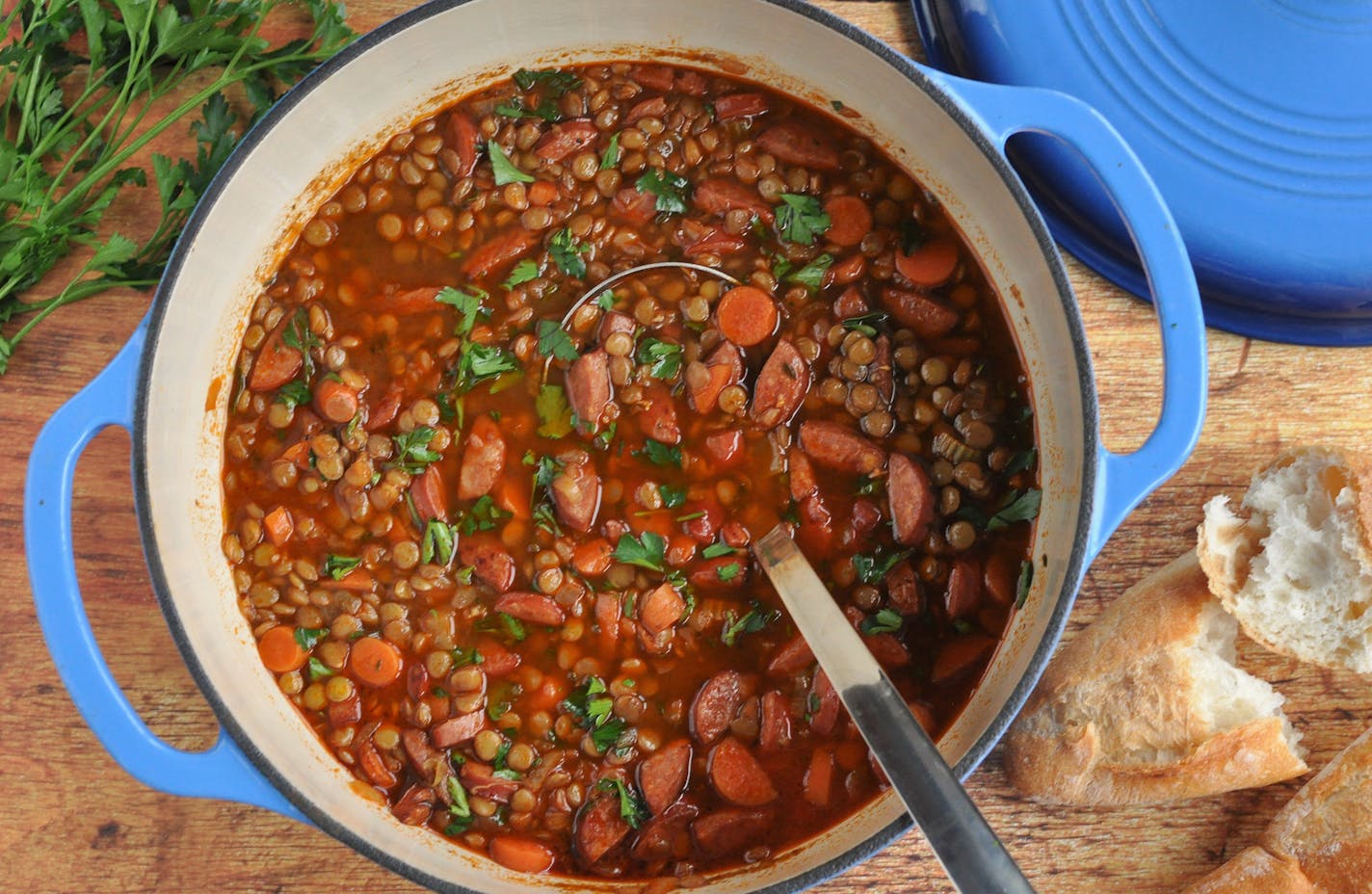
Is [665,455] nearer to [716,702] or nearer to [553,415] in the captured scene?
[553,415]

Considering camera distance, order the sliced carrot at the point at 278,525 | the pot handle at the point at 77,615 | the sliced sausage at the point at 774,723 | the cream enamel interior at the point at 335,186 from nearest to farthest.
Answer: the pot handle at the point at 77,615, the cream enamel interior at the point at 335,186, the sliced sausage at the point at 774,723, the sliced carrot at the point at 278,525

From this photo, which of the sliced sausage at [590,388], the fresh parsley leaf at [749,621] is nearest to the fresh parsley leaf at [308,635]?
the sliced sausage at [590,388]

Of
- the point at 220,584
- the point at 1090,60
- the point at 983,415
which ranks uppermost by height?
the point at 1090,60

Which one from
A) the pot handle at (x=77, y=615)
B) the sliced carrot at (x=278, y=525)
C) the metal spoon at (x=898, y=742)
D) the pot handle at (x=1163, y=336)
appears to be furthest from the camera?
the sliced carrot at (x=278, y=525)

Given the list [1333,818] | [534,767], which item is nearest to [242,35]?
[534,767]

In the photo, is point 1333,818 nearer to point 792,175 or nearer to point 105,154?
point 792,175

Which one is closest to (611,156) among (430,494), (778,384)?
(778,384)

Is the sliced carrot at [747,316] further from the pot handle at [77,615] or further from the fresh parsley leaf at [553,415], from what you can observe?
the pot handle at [77,615]
